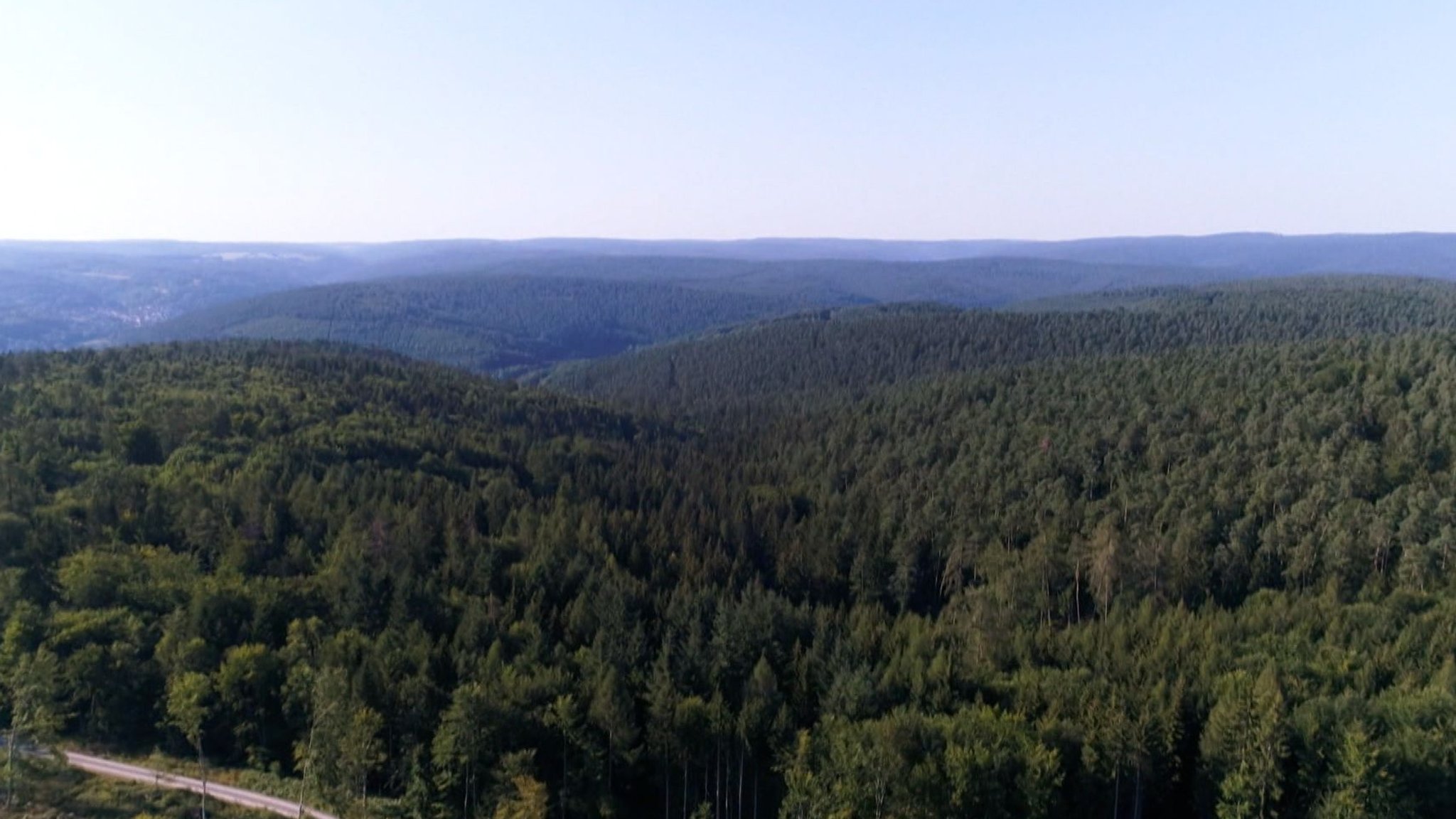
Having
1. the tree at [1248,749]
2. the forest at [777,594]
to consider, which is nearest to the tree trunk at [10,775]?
the forest at [777,594]

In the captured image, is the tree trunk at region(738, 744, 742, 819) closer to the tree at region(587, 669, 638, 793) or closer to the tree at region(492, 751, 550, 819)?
the tree at region(587, 669, 638, 793)

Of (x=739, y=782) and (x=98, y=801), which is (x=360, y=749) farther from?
(x=739, y=782)

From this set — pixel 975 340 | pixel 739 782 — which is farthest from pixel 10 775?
pixel 975 340

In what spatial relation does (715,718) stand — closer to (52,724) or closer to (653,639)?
(653,639)

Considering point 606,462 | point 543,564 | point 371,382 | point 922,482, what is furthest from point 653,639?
point 371,382

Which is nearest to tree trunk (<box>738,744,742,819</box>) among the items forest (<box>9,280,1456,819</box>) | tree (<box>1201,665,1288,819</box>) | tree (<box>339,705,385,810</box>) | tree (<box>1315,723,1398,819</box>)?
forest (<box>9,280,1456,819</box>)

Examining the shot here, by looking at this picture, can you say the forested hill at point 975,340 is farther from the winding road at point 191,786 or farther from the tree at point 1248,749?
the winding road at point 191,786

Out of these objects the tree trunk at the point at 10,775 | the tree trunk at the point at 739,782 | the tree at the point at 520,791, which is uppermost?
the tree trunk at the point at 10,775
